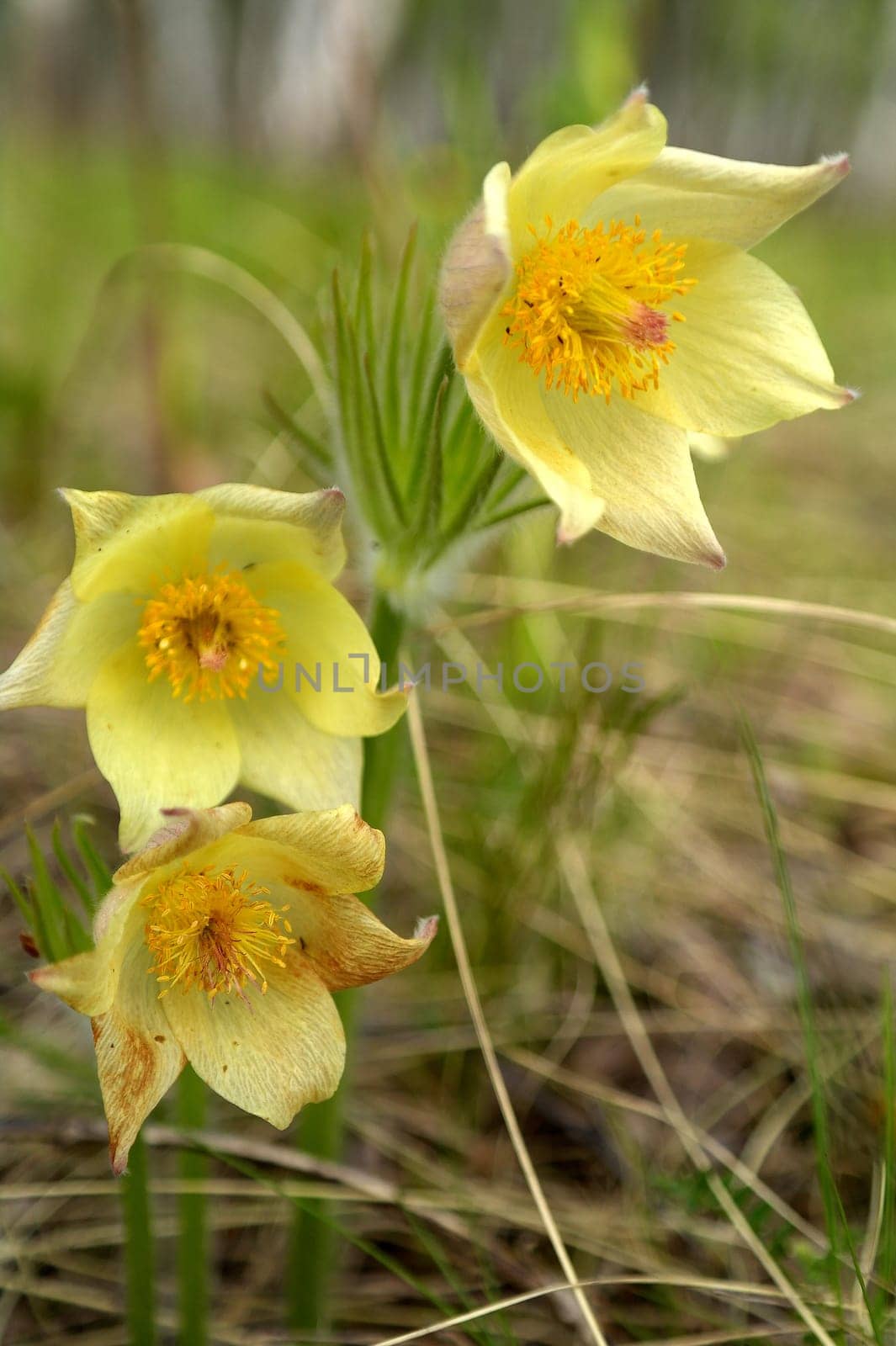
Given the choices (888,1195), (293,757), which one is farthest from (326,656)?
(888,1195)

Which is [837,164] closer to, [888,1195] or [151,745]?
[151,745]

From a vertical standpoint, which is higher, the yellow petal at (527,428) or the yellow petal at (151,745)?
the yellow petal at (527,428)

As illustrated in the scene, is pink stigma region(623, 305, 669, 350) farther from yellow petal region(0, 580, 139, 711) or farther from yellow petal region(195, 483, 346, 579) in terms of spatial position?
yellow petal region(0, 580, 139, 711)

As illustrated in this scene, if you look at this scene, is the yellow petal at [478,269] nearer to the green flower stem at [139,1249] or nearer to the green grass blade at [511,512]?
the green grass blade at [511,512]

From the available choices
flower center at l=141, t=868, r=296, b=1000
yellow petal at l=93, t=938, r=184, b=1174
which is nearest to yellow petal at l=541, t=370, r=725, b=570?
flower center at l=141, t=868, r=296, b=1000

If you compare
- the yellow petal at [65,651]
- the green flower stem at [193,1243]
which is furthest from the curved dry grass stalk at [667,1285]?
the yellow petal at [65,651]

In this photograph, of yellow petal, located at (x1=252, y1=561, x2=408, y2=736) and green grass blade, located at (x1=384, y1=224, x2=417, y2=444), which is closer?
yellow petal, located at (x1=252, y1=561, x2=408, y2=736)

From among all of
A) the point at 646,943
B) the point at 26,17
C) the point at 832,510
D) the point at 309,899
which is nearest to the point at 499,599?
the point at 646,943
